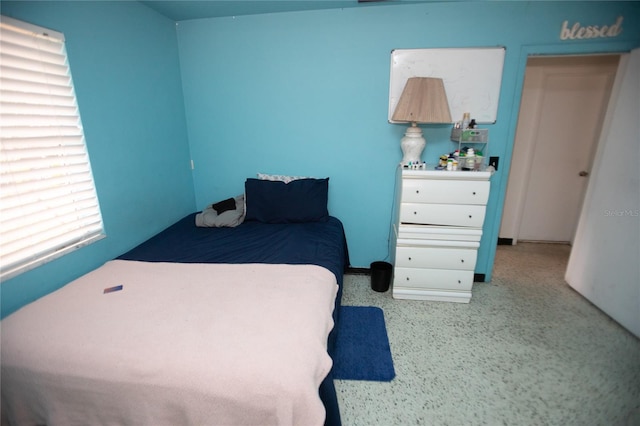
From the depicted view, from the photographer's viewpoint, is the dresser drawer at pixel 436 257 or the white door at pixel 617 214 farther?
the dresser drawer at pixel 436 257

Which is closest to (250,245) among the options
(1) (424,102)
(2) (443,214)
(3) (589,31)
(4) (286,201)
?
(4) (286,201)

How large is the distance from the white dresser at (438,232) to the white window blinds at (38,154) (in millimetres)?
2178

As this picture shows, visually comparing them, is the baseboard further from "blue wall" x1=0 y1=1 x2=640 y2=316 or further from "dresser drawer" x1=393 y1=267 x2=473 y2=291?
"dresser drawer" x1=393 y1=267 x2=473 y2=291

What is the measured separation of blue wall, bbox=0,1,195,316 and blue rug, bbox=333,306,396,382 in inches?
66.6

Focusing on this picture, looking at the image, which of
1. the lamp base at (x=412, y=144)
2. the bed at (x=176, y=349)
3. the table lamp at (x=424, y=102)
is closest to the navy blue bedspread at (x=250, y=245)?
the bed at (x=176, y=349)

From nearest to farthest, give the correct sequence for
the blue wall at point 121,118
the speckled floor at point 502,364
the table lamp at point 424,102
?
the speckled floor at point 502,364 → the blue wall at point 121,118 → the table lamp at point 424,102

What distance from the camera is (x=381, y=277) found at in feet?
8.45

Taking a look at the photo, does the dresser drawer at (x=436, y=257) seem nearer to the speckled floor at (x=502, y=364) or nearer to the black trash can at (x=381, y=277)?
the black trash can at (x=381, y=277)

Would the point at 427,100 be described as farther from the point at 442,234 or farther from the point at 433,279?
the point at 433,279

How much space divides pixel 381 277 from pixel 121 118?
2.34 meters

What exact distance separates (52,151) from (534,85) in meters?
4.29

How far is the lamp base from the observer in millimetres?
2359

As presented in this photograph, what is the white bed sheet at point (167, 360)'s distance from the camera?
3.30ft

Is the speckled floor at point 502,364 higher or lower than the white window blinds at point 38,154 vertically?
lower
